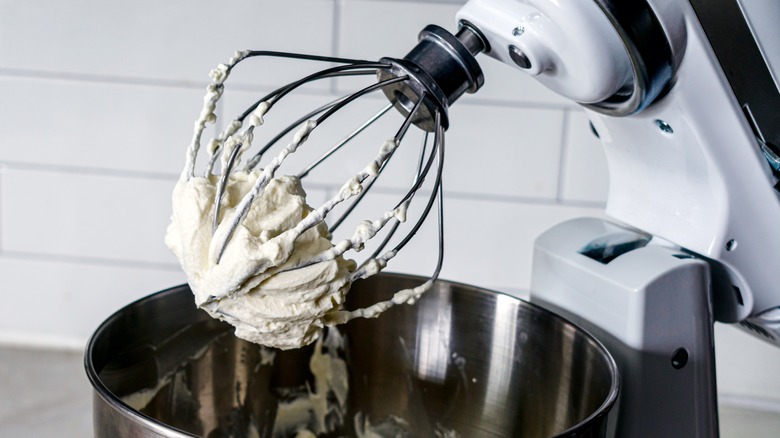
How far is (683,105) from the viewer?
1.32ft

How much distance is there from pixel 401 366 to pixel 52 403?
37cm

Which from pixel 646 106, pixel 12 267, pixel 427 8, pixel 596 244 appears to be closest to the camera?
pixel 646 106

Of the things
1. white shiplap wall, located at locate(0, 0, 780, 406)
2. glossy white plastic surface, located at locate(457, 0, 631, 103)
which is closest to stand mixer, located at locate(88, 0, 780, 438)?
glossy white plastic surface, located at locate(457, 0, 631, 103)

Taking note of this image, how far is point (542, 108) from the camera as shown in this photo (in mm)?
773

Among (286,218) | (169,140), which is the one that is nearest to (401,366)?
(286,218)

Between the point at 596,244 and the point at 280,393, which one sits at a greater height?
the point at 596,244

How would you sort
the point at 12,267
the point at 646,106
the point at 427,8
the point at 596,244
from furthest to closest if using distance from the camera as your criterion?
1. the point at 12,267
2. the point at 427,8
3. the point at 596,244
4. the point at 646,106

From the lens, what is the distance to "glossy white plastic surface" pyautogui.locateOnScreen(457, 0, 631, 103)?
0.37 meters

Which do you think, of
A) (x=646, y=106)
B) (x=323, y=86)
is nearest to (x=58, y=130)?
(x=323, y=86)

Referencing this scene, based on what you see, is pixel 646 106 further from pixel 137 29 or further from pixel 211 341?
pixel 137 29

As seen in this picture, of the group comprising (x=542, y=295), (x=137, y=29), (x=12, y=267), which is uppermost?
(x=137, y=29)

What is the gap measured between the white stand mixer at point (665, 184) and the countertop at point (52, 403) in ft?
1.16

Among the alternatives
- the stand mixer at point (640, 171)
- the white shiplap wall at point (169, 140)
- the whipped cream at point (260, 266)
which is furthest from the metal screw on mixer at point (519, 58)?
the white shiplap wall at point (169, 140)

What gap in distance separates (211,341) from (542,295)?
225mm
